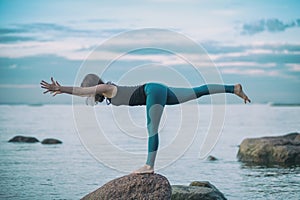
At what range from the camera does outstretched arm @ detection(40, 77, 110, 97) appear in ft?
36.2

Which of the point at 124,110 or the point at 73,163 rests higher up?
the point at 124,110

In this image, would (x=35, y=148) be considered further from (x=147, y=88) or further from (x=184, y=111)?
(x=147, y=88)

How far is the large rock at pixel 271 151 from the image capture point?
25.8 metres

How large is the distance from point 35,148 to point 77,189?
1590 centimetres

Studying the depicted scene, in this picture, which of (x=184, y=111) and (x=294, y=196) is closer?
(x=184, y=111)

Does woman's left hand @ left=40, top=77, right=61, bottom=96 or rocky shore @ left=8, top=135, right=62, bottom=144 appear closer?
woman's left hand @ left=40, top=77, right=61, bottom=96

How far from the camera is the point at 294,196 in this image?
62.8ft

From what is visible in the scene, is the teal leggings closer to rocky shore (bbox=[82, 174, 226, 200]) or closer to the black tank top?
the black tank top

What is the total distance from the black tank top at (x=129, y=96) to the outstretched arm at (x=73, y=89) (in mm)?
243

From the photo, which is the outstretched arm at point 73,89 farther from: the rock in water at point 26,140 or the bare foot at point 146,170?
the rock in water at point 26,140

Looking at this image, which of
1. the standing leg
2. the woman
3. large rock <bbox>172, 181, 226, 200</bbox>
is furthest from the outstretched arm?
large rock <bbox>172, 181, 226, 200</bbox>

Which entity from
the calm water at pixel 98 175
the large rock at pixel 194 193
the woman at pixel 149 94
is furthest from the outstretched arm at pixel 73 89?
the large rock at pixel 194 193

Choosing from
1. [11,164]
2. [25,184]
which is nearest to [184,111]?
[25,184]

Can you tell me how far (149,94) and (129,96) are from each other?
374 mm
